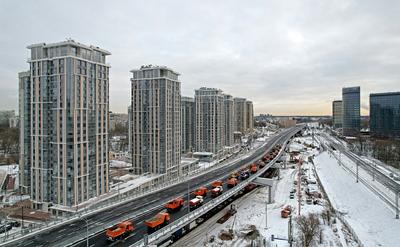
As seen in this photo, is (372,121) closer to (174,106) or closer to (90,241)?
(174,106)

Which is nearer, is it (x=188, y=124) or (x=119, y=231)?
(x=119, y=231)

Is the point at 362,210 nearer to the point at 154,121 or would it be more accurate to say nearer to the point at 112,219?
the point at 112,219

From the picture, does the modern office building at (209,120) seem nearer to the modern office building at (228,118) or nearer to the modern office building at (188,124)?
the modern office building at (188,124)

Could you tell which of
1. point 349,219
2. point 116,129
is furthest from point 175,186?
point 116,129

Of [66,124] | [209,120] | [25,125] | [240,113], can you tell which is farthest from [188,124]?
[66,124]

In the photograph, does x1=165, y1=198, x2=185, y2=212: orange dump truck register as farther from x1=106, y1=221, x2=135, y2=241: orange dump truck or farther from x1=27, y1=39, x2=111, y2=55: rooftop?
x1=27, y1=39, x2=111, y2=55: rooftop

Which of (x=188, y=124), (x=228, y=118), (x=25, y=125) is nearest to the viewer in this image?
(x=25, y=125)
